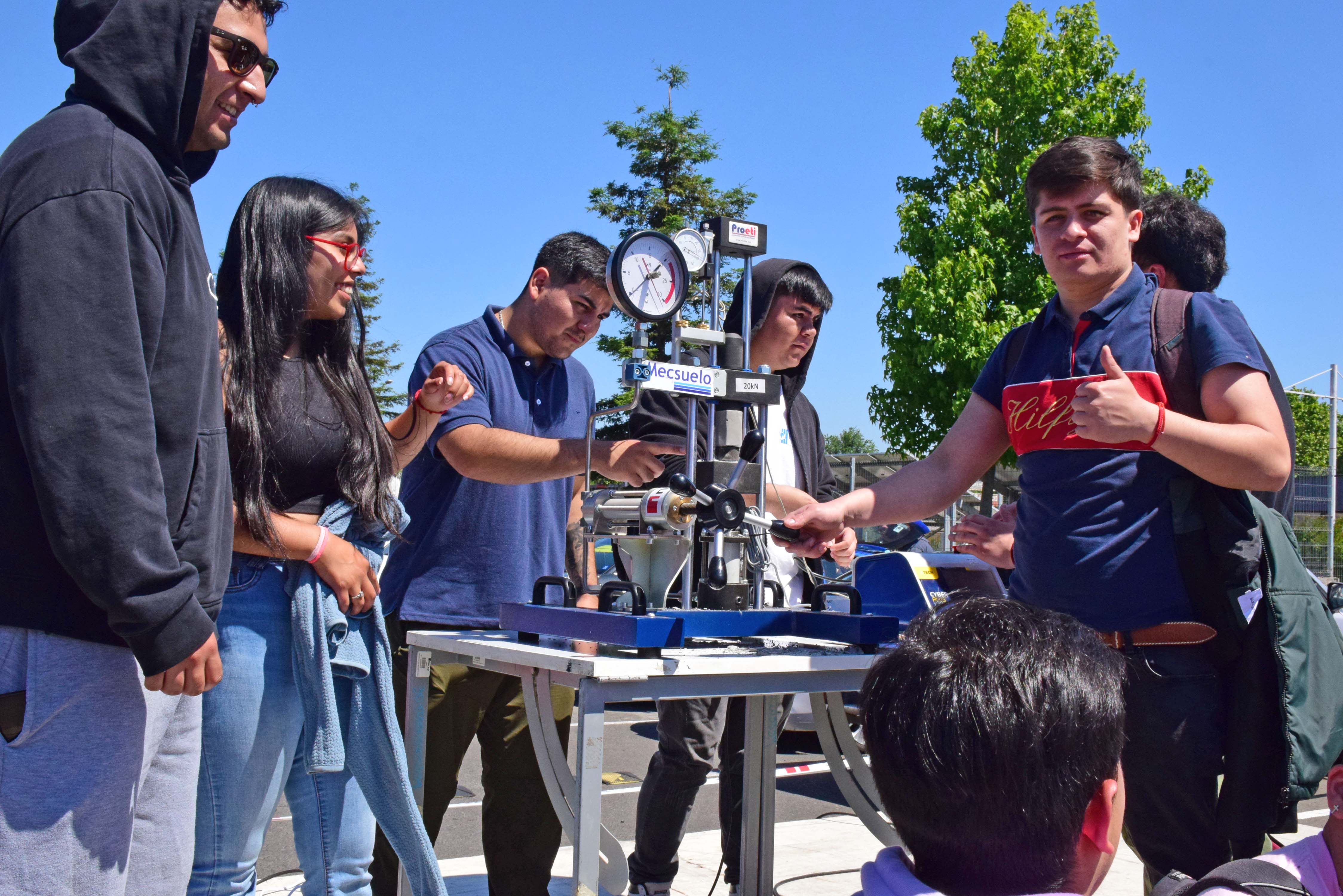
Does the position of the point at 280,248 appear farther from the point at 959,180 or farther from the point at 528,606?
the point at 959,180

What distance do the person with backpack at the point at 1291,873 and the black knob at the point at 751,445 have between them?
44.3 inches

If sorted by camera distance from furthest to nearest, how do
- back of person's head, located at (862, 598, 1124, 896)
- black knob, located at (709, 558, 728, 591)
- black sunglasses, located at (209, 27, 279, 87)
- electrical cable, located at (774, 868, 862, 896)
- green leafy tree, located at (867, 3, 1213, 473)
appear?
green leafy tree, located at (867, 3, 1213, 473) → electrical cable, located at (774, 868, 862, 896) → black knob, located at (709, 558, 728, 591) → black sunglasses, located at (209, 27, 279, 87) → back of person's head, located at (862, 598, 1124, 896)

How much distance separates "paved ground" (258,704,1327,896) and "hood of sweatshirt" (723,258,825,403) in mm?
1693

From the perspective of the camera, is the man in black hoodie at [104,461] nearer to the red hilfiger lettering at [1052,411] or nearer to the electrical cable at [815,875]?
the red hilfiger lettering at [1052,411]

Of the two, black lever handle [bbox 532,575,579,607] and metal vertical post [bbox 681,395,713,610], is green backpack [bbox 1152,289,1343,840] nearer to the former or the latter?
metal vertical post [bbox 681,395,713,610]

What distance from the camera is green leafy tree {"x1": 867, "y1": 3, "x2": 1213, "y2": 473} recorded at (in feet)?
53.6

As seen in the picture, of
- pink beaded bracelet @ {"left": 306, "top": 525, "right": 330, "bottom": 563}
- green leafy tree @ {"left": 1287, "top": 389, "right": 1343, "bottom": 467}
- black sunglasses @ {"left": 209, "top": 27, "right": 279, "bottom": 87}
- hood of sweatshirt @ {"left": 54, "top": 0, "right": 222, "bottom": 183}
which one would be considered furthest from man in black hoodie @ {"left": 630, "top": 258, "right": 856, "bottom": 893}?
green leafy tree @ {"left": 1287, "top": 389, "right": 1343, "bottom": 467}

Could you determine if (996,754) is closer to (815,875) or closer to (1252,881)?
(1252,881)

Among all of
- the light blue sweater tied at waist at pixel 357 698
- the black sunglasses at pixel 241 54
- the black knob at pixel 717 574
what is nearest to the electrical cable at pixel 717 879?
the light blue sweater tied at waist at pixel 357 698

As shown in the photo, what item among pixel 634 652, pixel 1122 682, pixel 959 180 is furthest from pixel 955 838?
pixel 959 180

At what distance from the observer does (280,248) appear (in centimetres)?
231

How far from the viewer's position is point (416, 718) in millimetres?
2619

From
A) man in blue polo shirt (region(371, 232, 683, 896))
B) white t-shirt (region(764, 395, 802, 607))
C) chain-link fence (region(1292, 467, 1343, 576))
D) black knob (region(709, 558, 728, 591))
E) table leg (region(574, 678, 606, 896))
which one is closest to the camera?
table leg (region(574, 678, 606, 896))

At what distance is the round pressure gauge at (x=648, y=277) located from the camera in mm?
2385
